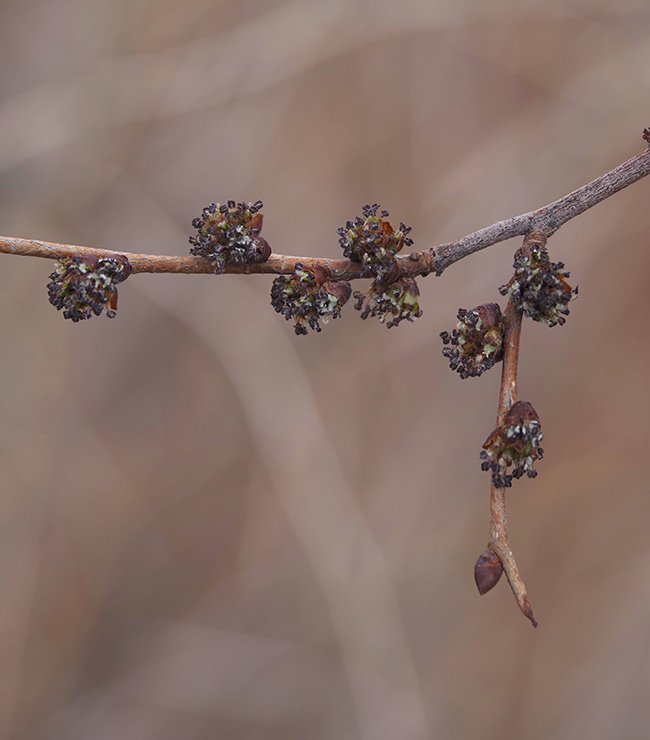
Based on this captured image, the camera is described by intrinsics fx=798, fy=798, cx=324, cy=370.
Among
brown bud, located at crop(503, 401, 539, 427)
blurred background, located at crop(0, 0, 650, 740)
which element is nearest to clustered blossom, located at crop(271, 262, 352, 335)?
brown bud, located at crop(503, 401, 539, 427)

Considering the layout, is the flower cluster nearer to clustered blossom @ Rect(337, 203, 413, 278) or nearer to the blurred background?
clustered blossom @ Rect(337, 203, 413, 278)

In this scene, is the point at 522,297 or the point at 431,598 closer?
the point at 522,297

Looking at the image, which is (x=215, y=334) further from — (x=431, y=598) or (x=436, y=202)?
(x=431, y=598)

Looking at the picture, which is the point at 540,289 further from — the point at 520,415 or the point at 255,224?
the point at 255,224

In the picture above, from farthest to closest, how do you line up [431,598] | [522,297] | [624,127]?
[431,598], [624,127], [522,297]

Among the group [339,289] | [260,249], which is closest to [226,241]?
[260,249]

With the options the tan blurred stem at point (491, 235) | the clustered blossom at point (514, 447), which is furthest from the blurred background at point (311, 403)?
the clustered blossom at point (514, 447)

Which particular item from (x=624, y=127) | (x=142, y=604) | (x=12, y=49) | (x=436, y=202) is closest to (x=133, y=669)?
(x=142, y=604)
